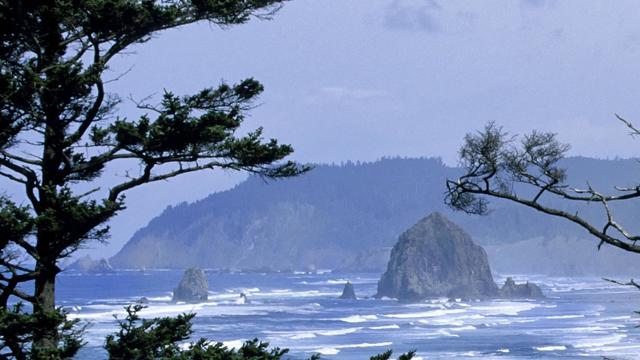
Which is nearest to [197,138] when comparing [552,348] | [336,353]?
[336,353]

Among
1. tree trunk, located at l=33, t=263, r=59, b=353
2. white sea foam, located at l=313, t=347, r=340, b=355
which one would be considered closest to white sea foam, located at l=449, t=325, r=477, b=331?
white sea foam, located at l=313, t=347, r=340, b=355

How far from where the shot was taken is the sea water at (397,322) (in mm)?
65312

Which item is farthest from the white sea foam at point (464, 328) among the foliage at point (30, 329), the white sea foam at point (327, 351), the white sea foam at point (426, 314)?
the foliage at point (30, 329)

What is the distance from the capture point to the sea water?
214 ft

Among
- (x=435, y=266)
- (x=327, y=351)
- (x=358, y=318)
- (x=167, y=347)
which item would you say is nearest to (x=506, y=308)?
(x=435, y=266)

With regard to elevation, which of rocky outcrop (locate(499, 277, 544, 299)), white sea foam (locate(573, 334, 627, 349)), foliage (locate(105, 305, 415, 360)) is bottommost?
white sea foam (locate(573, 334, 627, 349))

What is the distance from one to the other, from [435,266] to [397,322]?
3881 cm

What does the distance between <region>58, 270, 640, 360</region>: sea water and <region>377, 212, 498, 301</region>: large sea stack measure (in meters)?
2.94

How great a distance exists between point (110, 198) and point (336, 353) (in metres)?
53.2

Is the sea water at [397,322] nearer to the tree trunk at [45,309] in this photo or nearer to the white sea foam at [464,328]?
the white sea foam at [464,328]

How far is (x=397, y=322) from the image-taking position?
88.6 meters

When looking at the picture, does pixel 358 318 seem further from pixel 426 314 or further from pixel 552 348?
pixel 552 348

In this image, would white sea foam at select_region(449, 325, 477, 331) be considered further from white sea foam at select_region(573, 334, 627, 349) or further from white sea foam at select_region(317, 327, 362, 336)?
white sea foam at select_region(573, 334, 627, 349)


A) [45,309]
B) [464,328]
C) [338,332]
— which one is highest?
[45,309]
